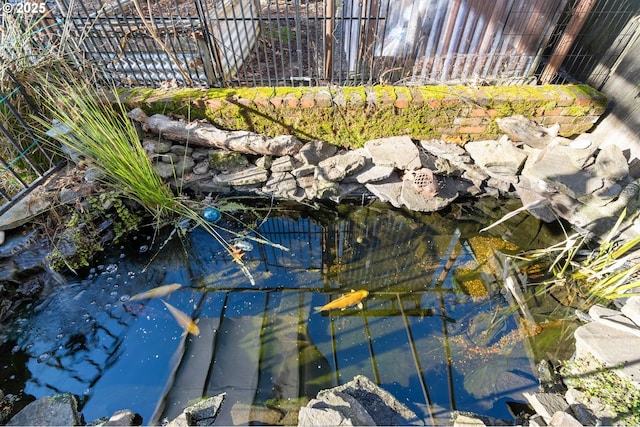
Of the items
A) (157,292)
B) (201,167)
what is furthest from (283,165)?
(157,292)

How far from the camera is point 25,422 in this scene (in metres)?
1.86

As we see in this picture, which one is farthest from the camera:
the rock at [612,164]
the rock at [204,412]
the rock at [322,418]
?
the rock at [612,164]

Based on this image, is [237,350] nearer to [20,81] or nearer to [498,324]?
[498,324]

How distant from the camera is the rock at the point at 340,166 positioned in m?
3.19

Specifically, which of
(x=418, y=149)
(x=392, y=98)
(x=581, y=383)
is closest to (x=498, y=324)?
(x=581, y=383)

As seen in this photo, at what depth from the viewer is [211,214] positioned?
121 inches

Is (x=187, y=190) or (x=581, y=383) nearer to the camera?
(x=581, y=383)

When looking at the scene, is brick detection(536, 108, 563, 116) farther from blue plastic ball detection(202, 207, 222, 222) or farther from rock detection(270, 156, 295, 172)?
blue plastic ball detection(202, 207, 222, 222)

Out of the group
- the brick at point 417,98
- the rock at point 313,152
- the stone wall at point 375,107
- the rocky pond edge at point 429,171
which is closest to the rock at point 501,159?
the rocky pond edge at point 429,171

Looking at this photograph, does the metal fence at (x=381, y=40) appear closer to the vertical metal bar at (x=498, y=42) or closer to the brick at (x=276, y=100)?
the vertical metal bar at (x=498, y=42)

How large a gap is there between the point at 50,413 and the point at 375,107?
3306 millimetres

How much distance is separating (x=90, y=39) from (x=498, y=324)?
14.3 ft

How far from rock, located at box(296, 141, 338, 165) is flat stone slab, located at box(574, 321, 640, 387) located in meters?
2.47

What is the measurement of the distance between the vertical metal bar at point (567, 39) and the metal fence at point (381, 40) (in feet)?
0.16
